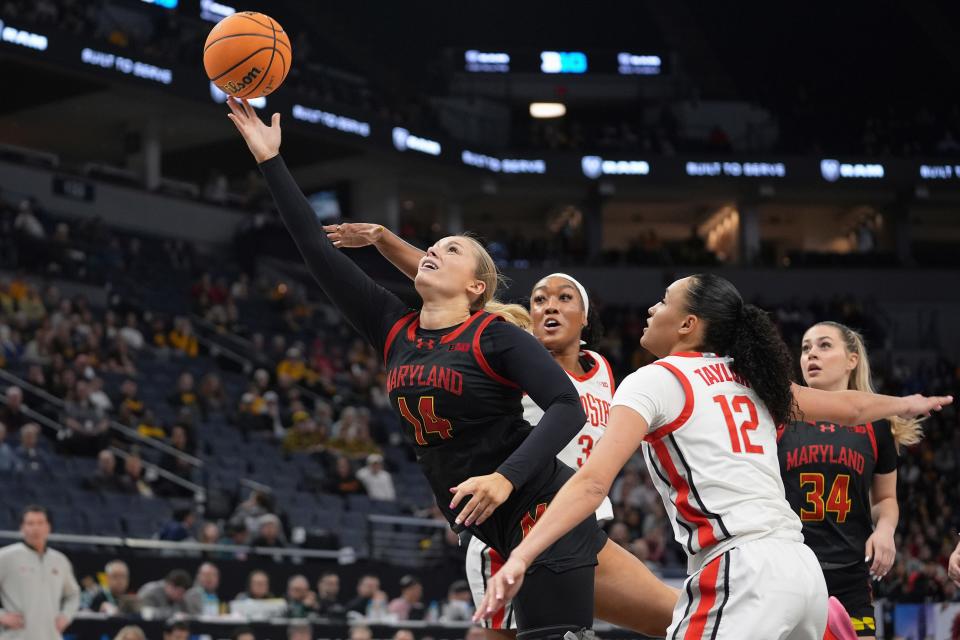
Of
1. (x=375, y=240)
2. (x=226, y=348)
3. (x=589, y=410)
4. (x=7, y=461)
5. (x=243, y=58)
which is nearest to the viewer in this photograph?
(x=375, y=240)

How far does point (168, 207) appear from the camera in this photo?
2931 cm

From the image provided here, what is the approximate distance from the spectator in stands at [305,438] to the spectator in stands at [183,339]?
3.40 metres

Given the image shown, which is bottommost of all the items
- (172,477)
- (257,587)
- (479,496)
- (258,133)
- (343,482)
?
(257,587)

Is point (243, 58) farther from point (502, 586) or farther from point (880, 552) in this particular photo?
point (880, 552)

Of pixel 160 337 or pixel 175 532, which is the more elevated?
pixel 160 337

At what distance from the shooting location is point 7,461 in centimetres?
1539

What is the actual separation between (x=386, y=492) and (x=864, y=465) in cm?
1289

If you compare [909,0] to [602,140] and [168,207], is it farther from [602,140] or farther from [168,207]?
[168,207]

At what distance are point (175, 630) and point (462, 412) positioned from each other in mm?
6965

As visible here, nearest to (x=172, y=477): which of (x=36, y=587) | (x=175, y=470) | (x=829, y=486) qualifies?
(x=175, y=470)

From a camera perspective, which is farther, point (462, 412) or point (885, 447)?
point (885, 447)

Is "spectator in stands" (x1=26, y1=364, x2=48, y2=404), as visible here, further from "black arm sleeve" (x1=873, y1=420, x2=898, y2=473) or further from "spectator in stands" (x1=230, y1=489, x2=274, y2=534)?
"black arm sleeve" (x1=873, y1=420, x2=898, y2=473)

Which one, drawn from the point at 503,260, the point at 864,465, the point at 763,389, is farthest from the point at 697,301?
the point at 503,260

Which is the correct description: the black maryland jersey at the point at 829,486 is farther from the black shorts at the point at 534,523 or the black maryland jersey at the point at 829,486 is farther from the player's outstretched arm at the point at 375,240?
the player's outstretched arm at the point at 375,240
